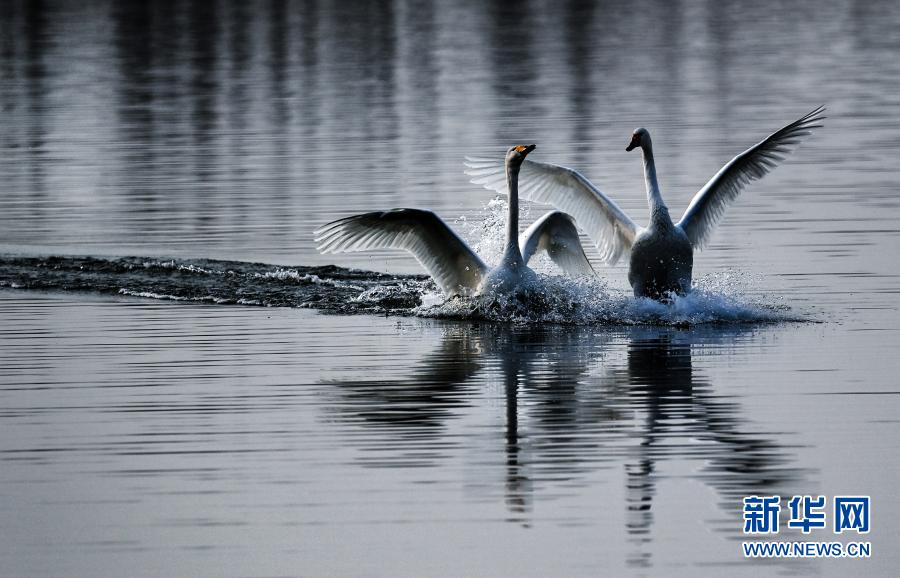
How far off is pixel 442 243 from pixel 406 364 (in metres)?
3.01

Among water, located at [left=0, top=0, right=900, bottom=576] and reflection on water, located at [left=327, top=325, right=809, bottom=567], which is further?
reflection on water, located at [left=327, top=325, right=809, bottom=567]

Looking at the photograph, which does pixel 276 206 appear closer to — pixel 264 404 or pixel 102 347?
pixel 102 347

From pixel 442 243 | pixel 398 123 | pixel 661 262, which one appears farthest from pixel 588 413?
pixel 398 123

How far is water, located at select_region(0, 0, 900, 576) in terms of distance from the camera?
36.2 ft

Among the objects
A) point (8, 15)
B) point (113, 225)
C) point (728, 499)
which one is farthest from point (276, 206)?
point (8, 15)

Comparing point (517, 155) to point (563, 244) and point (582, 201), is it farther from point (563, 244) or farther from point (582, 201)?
point (563, 244)

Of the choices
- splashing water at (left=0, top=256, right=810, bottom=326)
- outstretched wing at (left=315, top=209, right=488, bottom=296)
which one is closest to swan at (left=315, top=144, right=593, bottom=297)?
outstretched wing at (left=315, top=209, right=488, bottom=296)

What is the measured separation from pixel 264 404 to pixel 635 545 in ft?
14.4

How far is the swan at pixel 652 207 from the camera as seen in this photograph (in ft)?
59.8

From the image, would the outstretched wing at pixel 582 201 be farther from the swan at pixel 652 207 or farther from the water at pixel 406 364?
the water at pixel 406 364

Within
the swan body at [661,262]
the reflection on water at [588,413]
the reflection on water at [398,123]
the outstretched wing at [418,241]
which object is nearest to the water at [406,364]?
the reflection on water at [588,413]

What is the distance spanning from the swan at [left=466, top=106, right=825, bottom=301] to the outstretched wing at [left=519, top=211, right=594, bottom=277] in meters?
0.19

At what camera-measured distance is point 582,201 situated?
65.7 feet

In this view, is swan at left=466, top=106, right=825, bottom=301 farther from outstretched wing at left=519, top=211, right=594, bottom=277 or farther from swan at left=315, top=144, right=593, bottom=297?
swan at left=315, top=144, right=593, bottom=297
